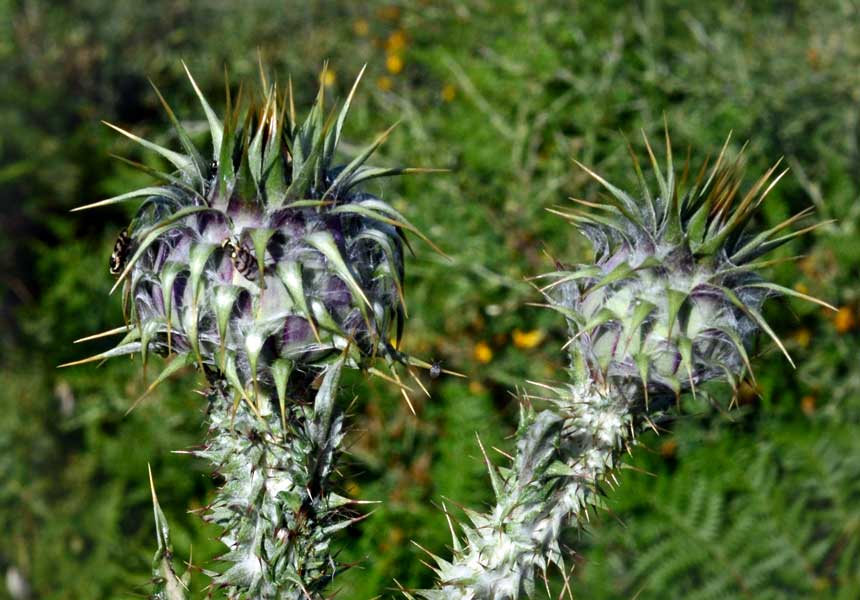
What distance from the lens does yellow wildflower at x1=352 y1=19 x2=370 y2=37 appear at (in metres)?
7.49

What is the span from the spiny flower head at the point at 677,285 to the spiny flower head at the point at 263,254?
0.45 meters

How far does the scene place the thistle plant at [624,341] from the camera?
1.93 meters

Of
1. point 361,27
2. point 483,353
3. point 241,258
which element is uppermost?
point 241,258

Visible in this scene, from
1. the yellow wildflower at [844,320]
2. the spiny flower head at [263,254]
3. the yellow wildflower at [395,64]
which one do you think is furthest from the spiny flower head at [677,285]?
the yellow wildflower at [395,64]

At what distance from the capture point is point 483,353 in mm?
5023

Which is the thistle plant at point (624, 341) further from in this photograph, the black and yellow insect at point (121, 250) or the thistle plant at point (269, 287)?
the black and yellow insect at point (121, 250)

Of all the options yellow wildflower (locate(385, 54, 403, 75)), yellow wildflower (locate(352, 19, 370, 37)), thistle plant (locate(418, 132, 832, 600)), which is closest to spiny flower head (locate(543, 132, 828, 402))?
thistle plant (locate(418, 132, 832, 600))

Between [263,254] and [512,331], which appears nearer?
[263,254]

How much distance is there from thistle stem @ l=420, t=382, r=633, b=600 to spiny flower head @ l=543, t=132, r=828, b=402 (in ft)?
0.58

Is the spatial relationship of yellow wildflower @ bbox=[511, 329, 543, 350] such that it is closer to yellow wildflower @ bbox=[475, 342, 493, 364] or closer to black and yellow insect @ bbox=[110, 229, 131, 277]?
yellow wildflower @ bbox=[475, 342, 493, 364]

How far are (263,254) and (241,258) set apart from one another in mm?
72

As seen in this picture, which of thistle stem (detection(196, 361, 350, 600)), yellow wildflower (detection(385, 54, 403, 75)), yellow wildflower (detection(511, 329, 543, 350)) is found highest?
thistle stem (detection(196, 361, 350, 600))

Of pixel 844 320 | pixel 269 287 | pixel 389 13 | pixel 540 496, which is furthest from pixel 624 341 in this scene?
pixel 389 13

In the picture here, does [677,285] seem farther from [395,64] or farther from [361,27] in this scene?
[361,27]
